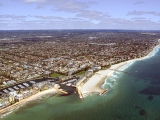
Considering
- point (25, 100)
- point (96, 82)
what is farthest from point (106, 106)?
point (25, 100)

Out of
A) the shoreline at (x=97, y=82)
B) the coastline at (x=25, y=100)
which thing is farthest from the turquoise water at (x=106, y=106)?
the shoreline at (x=97, y=82)

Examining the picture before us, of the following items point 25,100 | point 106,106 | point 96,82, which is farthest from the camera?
point 96,82

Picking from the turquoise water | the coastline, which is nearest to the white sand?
the turquoise water

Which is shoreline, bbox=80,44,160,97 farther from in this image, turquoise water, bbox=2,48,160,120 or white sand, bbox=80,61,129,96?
turquoise water, bbox=2,48,160,120

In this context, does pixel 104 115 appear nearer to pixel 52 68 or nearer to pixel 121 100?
pixel 121 100

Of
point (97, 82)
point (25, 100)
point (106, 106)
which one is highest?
point (97, 82)

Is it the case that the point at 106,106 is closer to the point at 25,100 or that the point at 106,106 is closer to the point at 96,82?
the point at 96,82

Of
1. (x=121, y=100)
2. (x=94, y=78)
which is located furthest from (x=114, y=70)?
(x=121, y=100)

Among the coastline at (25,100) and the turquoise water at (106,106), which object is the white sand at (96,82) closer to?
the turquoise water at (106,106)

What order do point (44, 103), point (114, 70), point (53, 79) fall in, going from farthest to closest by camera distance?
point (114, 70), point (53, 79), point (44, 103)
